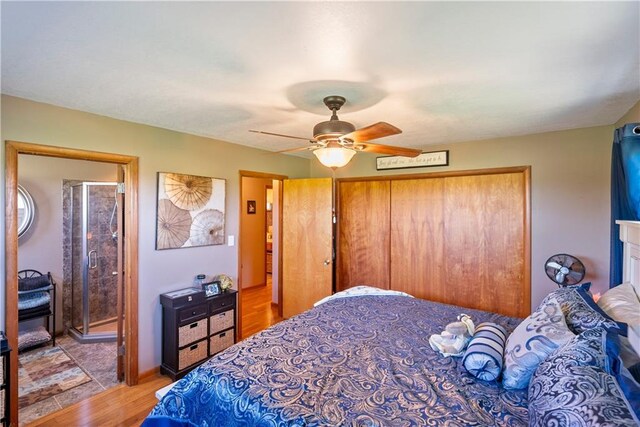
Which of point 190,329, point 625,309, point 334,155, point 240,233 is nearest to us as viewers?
point 625,309

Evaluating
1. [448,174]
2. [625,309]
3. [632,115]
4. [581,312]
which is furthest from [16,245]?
[632,115]

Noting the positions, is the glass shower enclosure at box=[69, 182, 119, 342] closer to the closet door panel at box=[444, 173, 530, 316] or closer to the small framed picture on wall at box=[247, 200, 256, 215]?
the small framed picture on wall at box=[247, 200, 256, 215]

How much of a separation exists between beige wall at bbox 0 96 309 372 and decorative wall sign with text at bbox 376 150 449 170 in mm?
1571

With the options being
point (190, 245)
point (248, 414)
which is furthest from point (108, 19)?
point (190, 245)

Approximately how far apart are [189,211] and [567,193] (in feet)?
12.2

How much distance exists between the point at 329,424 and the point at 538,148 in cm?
325

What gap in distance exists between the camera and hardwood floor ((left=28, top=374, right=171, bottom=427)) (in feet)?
7.54

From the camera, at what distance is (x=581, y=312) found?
1.61 m

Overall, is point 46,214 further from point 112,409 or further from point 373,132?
point 373,132

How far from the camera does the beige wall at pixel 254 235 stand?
19.7ft

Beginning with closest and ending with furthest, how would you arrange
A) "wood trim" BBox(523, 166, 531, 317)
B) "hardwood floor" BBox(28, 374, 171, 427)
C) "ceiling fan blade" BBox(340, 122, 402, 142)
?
"ceiling fan blade" BBox(340, 122, 402, 142)
"hardwood floor" BBox(28, 374, 171, 427)
"wood trim" BBox(523, 166, 531, 317)

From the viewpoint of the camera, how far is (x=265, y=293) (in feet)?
19.2

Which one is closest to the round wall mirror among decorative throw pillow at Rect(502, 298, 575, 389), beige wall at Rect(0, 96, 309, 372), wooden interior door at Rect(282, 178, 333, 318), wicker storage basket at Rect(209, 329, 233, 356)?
beige wall at Rect(0, 96, 309, 372)

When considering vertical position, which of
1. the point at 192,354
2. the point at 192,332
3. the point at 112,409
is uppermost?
the point at 192,332
